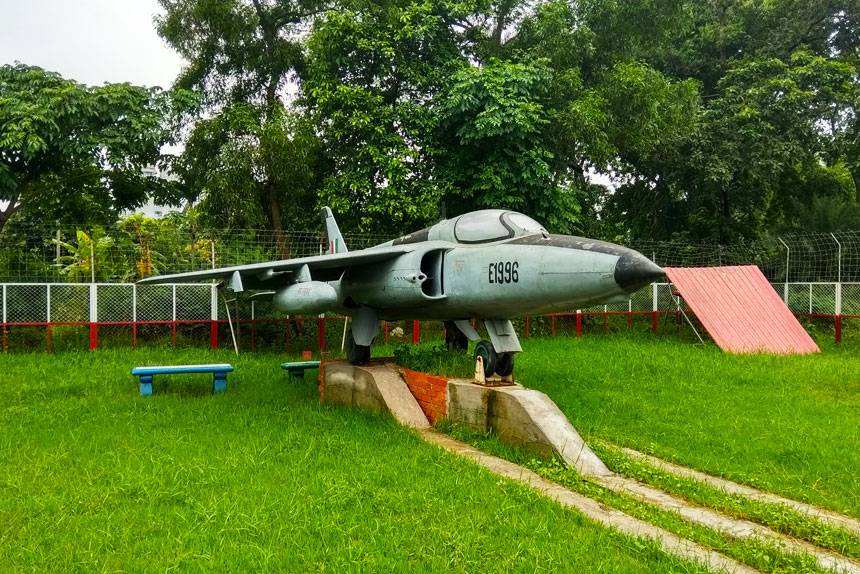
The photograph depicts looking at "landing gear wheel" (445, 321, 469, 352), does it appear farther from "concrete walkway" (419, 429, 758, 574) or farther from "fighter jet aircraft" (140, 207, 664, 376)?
"concrete walkway" (419, 429, 758, 574)

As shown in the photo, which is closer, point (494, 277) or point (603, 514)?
point (603, 514)

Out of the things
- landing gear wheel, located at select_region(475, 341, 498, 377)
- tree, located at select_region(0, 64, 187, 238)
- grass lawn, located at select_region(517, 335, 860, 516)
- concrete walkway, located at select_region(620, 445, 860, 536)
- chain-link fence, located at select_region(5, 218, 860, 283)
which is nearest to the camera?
concrete walkway, located at select_region(620, 445, 860, 536)

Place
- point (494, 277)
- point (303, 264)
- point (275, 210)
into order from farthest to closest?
point (275, 210) → point (303, 264) → point (494, 277)

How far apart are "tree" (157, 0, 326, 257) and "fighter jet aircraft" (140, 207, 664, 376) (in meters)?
6.06

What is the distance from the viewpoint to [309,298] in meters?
8.15

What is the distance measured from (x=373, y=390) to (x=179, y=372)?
138 inches

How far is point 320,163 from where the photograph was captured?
677 inches

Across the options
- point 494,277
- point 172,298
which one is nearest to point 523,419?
point 494,277

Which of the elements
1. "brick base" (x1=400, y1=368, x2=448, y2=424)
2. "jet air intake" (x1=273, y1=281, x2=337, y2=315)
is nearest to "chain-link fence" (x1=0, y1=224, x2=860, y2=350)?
"jet air intake" (x1=273, y1=281, x2=337, y2=315)

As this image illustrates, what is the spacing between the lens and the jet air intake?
8148mm

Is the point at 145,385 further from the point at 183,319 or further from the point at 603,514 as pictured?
the point at 603,514

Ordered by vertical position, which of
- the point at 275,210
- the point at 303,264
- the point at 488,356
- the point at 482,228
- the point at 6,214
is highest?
the point at 275,210

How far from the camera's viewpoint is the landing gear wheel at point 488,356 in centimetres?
755

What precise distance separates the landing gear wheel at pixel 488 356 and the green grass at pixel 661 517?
2.46 feet
